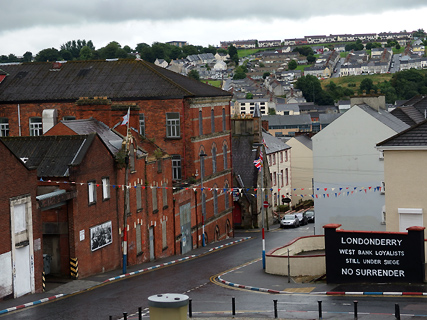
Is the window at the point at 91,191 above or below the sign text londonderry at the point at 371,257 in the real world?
above

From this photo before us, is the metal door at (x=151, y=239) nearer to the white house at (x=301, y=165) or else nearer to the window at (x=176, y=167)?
the window at (x=176, y=167)

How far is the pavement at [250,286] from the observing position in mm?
31500

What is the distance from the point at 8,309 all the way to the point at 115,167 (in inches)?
579

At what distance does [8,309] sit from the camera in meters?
31.0

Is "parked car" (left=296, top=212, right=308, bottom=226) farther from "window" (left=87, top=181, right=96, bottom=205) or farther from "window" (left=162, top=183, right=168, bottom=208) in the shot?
"window" (left=87, top=181, right=96, bottom=205)

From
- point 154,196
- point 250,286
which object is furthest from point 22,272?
point 154,196

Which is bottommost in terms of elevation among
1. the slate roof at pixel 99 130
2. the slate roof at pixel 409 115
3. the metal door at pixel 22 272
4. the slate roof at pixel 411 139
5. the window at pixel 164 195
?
the metal door at pixel 22 272

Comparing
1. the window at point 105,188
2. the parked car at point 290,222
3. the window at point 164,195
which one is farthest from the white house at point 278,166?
the window at point 105,188

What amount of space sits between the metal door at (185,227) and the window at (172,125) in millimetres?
6356

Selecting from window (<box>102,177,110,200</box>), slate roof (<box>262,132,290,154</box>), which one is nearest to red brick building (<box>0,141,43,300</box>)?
window (<box>102,177,110,200</box>)

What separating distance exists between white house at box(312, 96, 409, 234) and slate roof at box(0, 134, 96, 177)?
22.9 m

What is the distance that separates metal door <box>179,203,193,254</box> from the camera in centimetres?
5687

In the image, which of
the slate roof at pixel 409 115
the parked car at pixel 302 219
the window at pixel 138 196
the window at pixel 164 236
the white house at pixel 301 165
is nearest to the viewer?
the window at pixel 138 196

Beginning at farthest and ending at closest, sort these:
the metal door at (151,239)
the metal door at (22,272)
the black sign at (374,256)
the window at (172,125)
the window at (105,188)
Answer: the window at (172,125)
the metal door at (151,239)
the window at (105,188)
the metal door at (22,272)
the black sign at (374,256)
